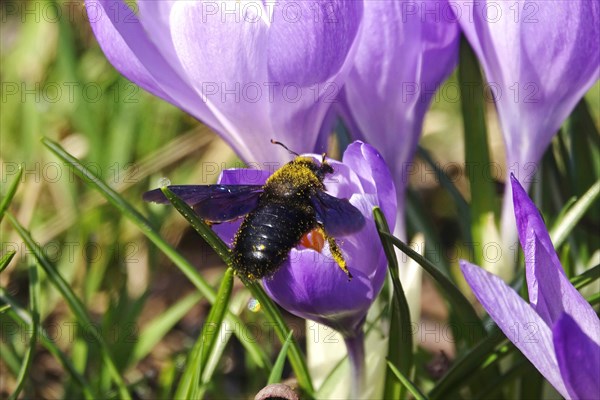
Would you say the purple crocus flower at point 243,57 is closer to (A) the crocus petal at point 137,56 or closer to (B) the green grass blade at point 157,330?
(A) the crocus petal at point 137,56

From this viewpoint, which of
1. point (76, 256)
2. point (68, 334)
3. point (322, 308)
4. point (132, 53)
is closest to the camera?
point (322, 308)

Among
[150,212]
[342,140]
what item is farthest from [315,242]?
[150,212]

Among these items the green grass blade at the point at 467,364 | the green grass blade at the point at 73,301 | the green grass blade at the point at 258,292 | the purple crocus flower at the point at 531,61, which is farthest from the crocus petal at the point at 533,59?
the green grass blade at the point at 73,301

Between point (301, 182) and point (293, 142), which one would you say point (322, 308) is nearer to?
point (301, 182)

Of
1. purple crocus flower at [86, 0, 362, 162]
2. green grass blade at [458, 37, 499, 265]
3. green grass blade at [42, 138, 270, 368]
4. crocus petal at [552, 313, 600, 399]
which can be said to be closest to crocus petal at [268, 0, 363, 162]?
purple crocus flower at [86, 0, 362, 162]

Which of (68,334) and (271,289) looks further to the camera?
(68,334)

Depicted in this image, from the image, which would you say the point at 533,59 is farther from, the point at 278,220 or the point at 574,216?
the point at 278,220

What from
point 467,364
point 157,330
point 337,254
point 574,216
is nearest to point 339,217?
point 337,254

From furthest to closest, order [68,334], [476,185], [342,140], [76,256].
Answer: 1. [76,256]
2. [68,334]
3. [342,140]
4. [476,185]
